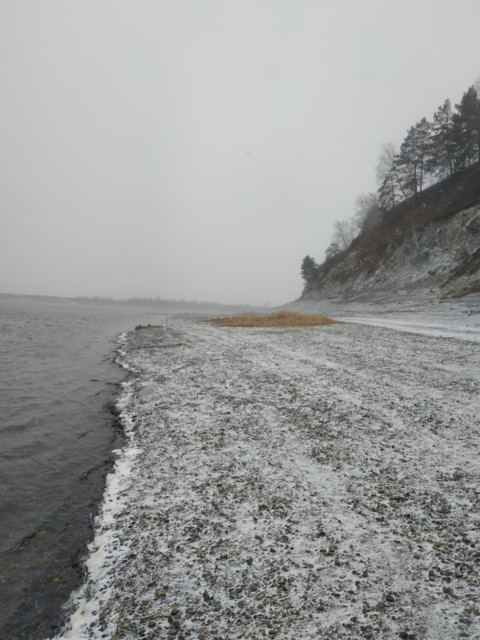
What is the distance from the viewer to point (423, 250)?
40406mm

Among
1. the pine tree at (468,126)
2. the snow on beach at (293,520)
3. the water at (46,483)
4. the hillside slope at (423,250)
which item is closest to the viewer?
the snow on beach at (293,520)

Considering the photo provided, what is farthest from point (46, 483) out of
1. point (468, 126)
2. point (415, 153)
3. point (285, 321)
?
point (415, 153)

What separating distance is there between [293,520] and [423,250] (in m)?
Answer: 44.0

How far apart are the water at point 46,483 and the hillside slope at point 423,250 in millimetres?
28419

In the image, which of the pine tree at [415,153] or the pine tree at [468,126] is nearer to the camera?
the pine tree at [468,126]

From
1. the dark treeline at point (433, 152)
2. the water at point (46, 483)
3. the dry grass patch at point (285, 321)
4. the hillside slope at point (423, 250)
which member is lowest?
the water at point (46, 483)

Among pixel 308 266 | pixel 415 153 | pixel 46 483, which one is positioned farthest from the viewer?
pixel 308 266

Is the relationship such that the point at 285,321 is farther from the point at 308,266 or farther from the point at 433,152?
the point at 308,266

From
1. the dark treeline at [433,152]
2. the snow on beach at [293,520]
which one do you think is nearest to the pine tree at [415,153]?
the dark treeline at [433,152]

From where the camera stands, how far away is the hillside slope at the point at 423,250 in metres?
33.3

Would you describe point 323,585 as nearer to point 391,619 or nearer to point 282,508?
point 391,619

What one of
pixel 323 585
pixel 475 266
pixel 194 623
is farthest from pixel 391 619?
pixel 475 266

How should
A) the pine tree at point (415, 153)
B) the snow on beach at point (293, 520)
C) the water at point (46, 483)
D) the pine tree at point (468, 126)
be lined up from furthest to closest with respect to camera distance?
1. the pine tree at point (415, 153)
2. the pine tree at point (468, 126)
3. the water at point (46, 483)
4. the snow on beach at point (293, 520)

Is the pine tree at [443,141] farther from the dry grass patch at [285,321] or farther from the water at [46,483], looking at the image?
the water at [46,483]
